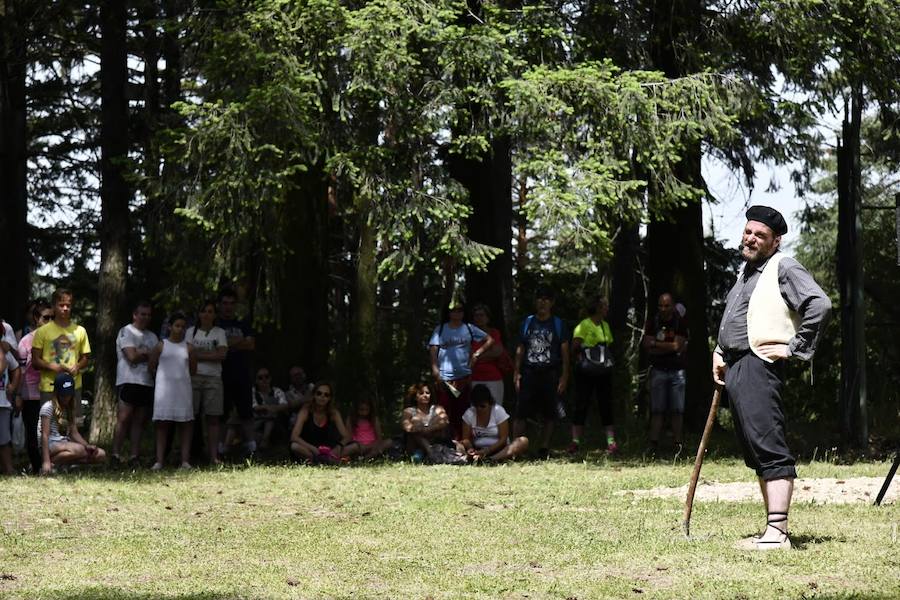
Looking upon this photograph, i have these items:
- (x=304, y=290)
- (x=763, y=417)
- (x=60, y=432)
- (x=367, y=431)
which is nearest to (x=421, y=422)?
(x=367, y=431)

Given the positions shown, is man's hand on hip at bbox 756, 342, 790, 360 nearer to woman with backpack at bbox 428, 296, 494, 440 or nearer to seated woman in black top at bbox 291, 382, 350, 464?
seated woman in black top at bbox 291, 382, 350, 464

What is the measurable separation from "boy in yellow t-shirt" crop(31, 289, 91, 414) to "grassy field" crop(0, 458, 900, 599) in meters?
1.32

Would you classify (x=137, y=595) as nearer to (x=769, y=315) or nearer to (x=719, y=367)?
(x=719, y=367)

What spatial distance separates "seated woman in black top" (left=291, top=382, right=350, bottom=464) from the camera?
13555 millimetres

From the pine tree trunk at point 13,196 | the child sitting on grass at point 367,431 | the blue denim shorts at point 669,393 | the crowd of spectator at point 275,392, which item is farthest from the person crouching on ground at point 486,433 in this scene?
the pine tree trunk at point 13,196

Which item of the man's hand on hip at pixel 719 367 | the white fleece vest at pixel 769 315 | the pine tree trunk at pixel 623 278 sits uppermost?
the pine tree trunk at pixel 623 278

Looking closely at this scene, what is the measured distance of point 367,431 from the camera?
14.3 meters

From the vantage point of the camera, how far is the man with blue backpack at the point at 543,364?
14453mm

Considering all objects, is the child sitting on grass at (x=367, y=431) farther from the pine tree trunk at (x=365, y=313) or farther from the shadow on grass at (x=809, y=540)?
the shadow on grass at (x=809, y=540)

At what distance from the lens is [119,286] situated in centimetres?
1684

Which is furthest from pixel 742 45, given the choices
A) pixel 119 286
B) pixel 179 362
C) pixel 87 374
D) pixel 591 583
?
pixel 87 374

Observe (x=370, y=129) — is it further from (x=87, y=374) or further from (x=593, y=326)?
(x=87, y=374)

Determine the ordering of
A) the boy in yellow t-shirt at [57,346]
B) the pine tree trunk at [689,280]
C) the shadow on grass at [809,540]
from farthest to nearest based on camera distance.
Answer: the pine tree trunk at [689,280], the boy in yellow t-shirt at [57,346], the shadow on grass at [809,540]

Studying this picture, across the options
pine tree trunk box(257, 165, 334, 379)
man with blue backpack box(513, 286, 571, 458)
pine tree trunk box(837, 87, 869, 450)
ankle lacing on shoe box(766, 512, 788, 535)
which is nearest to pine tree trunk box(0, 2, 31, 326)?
pine tree trunk box(257, 165, 334, 379)
